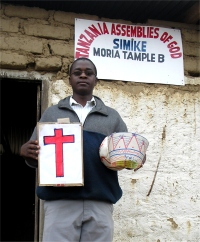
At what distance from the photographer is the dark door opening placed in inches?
241

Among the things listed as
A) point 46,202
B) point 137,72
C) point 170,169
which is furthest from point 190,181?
point 46,202

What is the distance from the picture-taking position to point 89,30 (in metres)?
4.05

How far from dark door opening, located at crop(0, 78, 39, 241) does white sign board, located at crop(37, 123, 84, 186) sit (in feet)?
10.3

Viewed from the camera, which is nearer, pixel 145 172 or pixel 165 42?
pixel 145 172

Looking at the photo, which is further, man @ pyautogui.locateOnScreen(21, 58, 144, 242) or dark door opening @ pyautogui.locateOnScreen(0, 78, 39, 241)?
dark door opening @ pyautogui.locateOnScreen(0, 78, 39, 241)

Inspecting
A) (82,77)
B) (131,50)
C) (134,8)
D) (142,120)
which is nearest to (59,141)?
(82,77)

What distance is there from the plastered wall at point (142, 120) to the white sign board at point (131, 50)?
0.08 metres

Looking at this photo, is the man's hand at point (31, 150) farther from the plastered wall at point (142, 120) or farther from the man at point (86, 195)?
the plastered wall at point (142, 120)

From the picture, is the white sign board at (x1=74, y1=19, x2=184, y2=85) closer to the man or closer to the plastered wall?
the plastered wall

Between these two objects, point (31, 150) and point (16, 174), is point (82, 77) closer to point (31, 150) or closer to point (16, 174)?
point (31, 150)

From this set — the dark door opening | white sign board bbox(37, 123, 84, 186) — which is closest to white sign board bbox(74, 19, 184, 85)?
white sign board bbox(37, 123, 84, 186)

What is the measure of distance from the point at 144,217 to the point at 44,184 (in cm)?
151

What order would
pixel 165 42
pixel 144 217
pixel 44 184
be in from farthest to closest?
1. pixel 165 42
2. pixel 144 217
3. pixel 44 184

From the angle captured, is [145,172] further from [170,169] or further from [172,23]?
[172,23]
